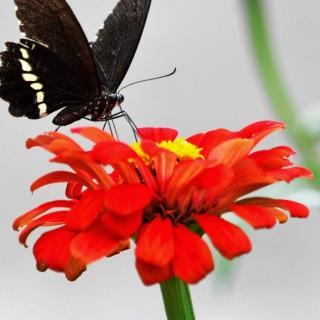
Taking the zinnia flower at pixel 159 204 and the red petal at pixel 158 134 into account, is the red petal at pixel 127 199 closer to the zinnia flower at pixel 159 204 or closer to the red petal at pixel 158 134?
the zinnia flower at pixel 159 204

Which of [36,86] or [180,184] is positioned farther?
[36,86]

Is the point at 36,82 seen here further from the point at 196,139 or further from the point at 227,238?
the point at 227,238

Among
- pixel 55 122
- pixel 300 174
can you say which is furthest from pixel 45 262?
pixel 55 122

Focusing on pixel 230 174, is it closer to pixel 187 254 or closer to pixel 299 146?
pixel 187 254

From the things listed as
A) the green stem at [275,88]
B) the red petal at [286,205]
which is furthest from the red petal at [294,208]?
the green stem at [275,88]

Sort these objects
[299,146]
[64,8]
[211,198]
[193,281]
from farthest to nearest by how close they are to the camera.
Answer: [64,8] < [299,146] < [211,198] < [193,281]

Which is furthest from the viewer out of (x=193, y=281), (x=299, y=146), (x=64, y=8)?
(x=64, y=8)
